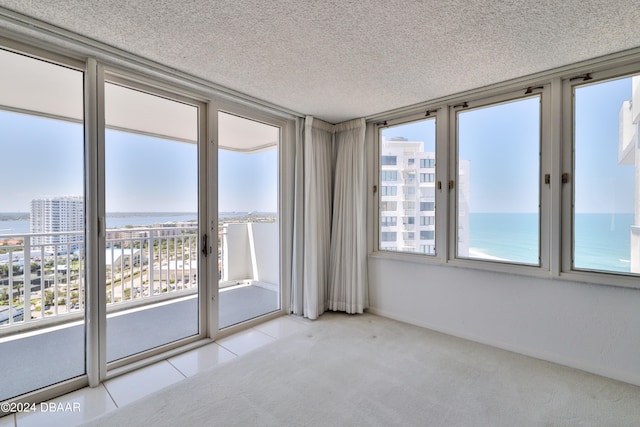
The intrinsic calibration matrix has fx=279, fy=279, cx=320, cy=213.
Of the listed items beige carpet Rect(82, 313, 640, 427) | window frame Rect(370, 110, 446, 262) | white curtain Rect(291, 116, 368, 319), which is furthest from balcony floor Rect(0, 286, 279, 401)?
window frame Rect(370, 110, 446, 262)

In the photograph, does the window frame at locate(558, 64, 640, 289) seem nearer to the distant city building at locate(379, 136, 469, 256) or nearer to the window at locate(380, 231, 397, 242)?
the distant city building at locate(379, 136, 469, 256)

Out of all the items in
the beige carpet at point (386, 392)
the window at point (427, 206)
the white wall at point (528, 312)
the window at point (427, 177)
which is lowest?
the beige carpet at point (386, 392)

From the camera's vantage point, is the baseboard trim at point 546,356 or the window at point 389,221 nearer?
the baseboard trim at point 546,356

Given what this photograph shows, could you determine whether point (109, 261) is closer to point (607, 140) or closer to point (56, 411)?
point (56, 411)

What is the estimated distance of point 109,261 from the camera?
124 inches

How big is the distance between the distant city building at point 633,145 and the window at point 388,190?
190 cm

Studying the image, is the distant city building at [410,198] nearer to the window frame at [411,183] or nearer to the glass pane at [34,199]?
the window frame at [411,183]

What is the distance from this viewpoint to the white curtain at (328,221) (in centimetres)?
335

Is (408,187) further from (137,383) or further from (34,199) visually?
(34,199)

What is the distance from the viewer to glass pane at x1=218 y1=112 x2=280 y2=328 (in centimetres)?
313

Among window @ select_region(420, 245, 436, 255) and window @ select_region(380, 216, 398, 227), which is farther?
window @ select_region(380, 216, 398, 227)

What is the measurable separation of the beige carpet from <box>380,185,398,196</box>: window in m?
1.70

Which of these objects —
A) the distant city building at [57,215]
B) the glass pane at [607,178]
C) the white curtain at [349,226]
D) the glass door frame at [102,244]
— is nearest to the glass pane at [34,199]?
the distant city building at [57,215]

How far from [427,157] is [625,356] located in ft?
7.44
